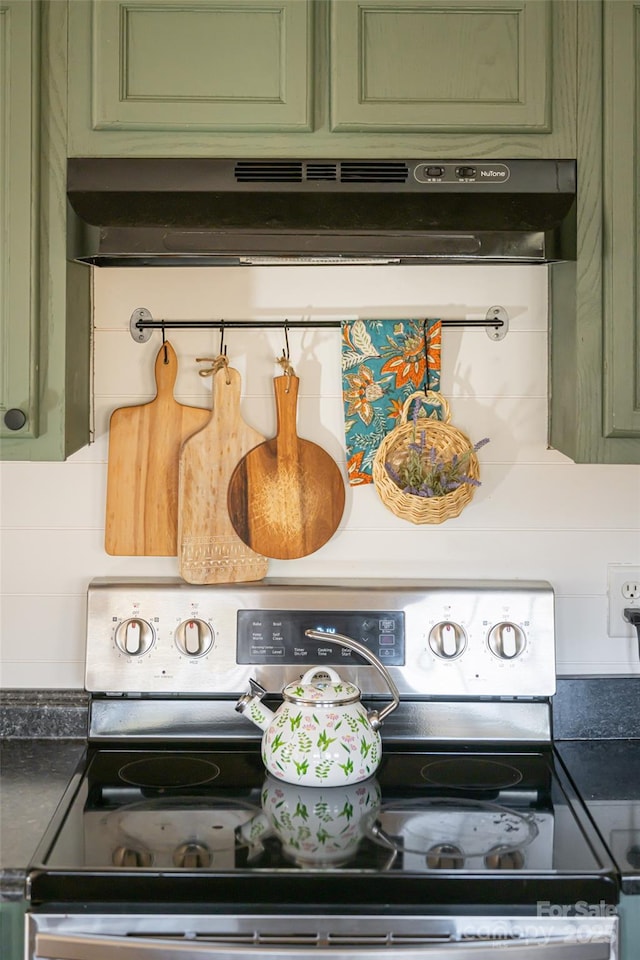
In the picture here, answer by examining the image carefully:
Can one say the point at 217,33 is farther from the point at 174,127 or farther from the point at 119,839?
the point at 119,839

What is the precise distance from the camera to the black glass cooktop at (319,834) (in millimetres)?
1257


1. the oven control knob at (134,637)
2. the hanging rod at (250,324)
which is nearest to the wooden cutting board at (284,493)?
the hanging rod at (250,324)

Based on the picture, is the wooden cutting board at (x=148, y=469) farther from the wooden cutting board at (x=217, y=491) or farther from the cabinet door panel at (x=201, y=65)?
the cabinet door panel at (x=201, y=65)

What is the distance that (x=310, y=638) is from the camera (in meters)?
1.77

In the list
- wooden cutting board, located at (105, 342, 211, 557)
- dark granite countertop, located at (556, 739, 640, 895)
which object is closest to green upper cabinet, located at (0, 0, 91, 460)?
wooden cutting board, located at (105, 342, 211, 557)

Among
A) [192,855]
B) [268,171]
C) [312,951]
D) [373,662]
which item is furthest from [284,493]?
[312,951]

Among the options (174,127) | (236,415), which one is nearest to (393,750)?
(236,415)

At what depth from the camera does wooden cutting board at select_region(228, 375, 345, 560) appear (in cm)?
181

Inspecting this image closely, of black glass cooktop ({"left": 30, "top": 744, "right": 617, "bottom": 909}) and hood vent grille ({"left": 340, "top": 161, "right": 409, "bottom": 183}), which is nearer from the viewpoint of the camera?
black glass cooktop ({"left": 30, "top": 744, "right": 617, "bottom": 909})

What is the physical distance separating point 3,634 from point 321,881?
893 millimetres

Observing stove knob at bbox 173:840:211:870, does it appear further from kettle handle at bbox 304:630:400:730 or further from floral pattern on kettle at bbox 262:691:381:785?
kettle handle at bbox 304:630:400:730

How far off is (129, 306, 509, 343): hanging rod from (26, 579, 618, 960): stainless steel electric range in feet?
1.56

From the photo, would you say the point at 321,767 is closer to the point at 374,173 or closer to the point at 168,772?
the point at 168,772

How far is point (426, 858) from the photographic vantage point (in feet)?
4.28
